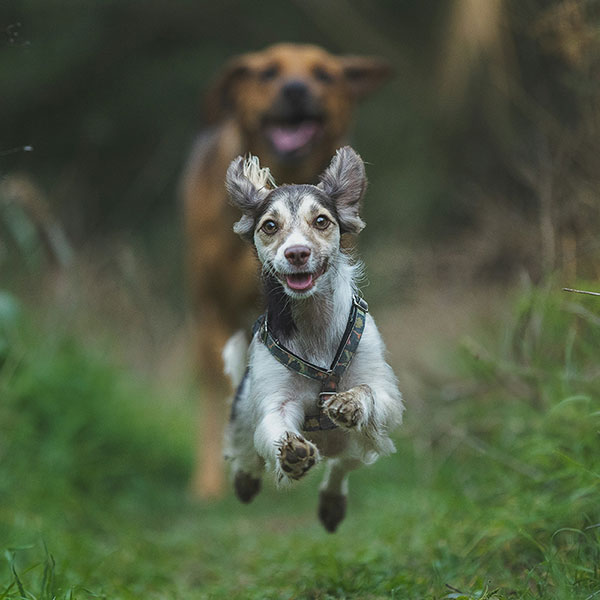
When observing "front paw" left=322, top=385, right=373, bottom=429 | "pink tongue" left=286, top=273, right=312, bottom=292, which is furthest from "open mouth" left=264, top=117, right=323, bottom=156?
"front paw" left=322, top=385, right=373, bottom=429

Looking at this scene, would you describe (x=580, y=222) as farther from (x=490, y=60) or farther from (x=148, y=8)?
(x=148, y=8)

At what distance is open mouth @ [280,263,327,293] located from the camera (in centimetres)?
270

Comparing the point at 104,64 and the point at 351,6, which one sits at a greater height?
the point at 351,6

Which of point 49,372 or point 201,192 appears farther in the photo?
point 201,192

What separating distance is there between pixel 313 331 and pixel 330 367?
0.13 meters

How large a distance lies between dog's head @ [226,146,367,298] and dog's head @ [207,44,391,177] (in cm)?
297

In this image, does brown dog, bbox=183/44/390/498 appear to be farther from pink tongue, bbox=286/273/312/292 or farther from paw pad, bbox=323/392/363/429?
paw pad, bbox=323/392/363/429

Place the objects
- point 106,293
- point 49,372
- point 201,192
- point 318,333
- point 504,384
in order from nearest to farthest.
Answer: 1. point 318,333
2. point 504,384
3. point 49,372
4. point 201,192
5. point 106,293

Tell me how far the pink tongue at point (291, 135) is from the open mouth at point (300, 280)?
3296mm

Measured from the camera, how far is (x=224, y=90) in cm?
688

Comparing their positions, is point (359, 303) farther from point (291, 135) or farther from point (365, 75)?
point (365, 75)

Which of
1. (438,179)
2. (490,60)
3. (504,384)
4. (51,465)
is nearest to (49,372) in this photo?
(51,465)

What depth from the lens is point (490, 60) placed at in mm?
8125

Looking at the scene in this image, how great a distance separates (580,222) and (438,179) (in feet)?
27.1
